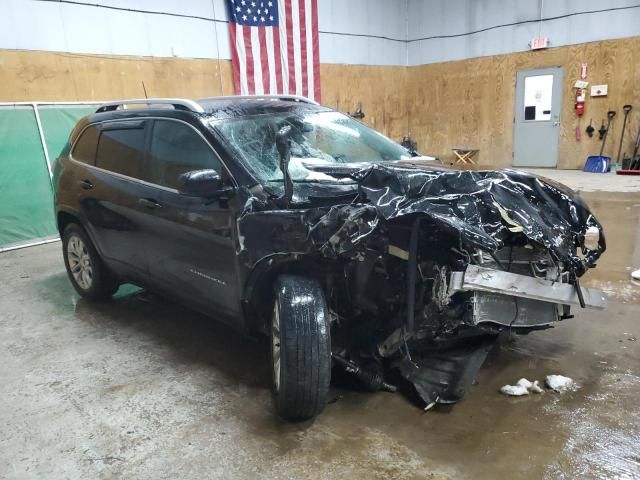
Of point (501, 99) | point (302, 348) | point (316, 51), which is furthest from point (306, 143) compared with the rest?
point (501, 99)

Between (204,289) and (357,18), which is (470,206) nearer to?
(204,289)

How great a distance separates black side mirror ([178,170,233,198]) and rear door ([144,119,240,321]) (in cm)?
6

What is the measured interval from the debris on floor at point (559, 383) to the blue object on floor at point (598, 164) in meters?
9.01

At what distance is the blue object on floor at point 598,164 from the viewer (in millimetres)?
10117

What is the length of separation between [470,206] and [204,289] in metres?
1.58

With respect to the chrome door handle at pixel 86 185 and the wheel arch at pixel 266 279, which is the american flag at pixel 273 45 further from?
the wheel arch at pixel 266 279

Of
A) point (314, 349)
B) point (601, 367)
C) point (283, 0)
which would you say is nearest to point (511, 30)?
point (283, 0)

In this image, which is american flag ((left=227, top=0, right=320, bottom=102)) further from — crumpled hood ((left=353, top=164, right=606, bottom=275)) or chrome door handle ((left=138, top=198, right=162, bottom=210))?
crumpled hood ((left=353, top=164, right=606, bottom=275))

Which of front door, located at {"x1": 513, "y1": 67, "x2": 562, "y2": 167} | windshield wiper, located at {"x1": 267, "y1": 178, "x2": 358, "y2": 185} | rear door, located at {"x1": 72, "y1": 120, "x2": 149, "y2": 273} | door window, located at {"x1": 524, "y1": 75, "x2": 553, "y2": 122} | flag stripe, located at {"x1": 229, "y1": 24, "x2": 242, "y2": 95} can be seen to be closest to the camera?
windshield wiper, located at {"x1": 267, "y1": 178, "x2": 358, "y2": 185}

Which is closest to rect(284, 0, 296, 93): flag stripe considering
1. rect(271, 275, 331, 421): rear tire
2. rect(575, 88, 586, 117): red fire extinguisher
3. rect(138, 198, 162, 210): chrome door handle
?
rect(575, 88, 586, 117): red fire extinguisher

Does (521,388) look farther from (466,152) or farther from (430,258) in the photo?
(466,152)

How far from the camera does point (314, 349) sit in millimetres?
2197

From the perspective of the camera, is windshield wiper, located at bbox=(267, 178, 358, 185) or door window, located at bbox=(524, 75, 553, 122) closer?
windshield wiper, located at bbox=(267, 178, 358, 185)

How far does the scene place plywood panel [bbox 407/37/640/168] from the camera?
397 inches
